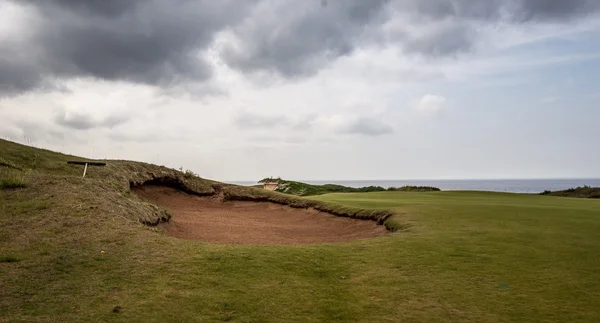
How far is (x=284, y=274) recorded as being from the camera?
30.1ft

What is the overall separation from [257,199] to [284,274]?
61.6ft

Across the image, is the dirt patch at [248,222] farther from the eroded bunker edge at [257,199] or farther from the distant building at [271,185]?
the distant building at [271,185]

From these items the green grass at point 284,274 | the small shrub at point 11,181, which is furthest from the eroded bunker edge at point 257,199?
the small shrub at point 11,181

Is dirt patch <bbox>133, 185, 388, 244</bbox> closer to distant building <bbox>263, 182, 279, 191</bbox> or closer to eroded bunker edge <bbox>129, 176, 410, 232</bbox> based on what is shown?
eroded bunker edge <bbox>129, 176, 410, 232</bbox>

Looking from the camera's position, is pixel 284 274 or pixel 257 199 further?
pixel 257 199

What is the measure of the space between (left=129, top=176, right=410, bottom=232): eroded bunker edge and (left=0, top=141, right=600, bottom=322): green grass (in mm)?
3113

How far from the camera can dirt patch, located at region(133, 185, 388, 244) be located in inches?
653

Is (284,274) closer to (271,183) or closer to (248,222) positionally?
(248,222)

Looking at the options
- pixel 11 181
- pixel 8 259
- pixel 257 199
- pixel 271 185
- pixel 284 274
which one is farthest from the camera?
pixel 271 185

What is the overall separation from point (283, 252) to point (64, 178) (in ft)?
35.6

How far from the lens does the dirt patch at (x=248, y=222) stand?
653 inches

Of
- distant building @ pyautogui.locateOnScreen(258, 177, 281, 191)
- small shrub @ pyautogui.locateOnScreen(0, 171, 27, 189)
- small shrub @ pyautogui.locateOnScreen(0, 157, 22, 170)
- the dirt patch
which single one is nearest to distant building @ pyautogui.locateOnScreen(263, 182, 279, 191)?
distant building @ pyautogui.locateOnScreen(258, 177, 281, 191)

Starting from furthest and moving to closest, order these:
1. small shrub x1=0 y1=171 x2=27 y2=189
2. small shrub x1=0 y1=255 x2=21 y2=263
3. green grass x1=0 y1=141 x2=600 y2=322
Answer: small shrub x1=0 y1=171 x2=27 y2=189 → small shrub x1=0 y1=255 x2=21 y2=263 → green grass x1=0 y1=141 x2=600 y2=322

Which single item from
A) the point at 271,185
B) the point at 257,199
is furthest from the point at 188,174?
the point at 271,185
